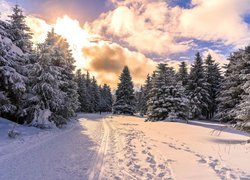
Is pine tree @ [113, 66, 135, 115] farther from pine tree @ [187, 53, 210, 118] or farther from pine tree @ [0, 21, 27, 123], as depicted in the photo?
pine tree @ [0, 21, 27, 123]

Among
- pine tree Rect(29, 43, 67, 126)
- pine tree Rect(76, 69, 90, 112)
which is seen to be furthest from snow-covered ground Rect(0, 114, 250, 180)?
pine tree Rect(76, 69, 90, 112)

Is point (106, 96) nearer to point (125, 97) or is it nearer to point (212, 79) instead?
point (125, 97)

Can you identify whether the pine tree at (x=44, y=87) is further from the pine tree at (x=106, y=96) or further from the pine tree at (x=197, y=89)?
the pine tree at (x=106, y=96)

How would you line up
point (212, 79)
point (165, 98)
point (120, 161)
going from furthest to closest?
1. point (212, 79)
2. point (165, 98)
3. point (120, 161)

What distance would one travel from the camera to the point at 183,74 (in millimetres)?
46750

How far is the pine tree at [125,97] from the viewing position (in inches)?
2136

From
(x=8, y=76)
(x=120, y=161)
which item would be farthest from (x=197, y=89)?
(x=120, y=161)

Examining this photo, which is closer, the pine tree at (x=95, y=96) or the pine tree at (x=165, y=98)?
the pine tree at (x=165, y=98)

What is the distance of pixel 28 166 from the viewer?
27.0 feet

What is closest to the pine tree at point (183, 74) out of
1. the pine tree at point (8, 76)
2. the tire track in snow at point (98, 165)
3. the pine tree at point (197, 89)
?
the pine tree at point (197, 89)

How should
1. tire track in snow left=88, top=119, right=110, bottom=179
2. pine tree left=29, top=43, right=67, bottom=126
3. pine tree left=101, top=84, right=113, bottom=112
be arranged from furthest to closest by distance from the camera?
pine tree left=101, top=84, right=113, bottom=112 → pine tree left=29, top=43, right=67, bottom=126 → tire track in snow left=88, top=119, right=110, bottom=179

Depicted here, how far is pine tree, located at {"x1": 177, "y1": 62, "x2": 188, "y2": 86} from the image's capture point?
1810 inches

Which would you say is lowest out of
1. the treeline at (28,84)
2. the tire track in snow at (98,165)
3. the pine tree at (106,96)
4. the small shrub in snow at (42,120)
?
the tire track in snow at (98,165)

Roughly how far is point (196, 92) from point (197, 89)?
Result: 564 mm
